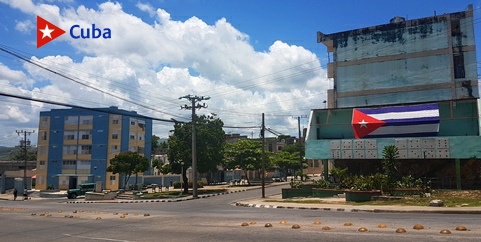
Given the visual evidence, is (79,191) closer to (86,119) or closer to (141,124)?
(86,119)

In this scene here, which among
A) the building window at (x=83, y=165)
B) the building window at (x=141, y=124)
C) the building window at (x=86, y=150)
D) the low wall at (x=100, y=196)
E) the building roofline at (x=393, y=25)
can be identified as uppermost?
the building roofline at (x=393, y=25)

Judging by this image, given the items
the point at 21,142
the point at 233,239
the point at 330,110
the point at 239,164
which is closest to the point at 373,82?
the point at 330,110

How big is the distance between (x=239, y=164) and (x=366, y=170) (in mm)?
19794

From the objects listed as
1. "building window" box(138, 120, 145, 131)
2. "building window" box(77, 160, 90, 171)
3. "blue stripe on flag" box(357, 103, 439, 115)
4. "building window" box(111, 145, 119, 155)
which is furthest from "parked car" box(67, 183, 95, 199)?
"blue stripe on flag" box(357, 103, 439, 115)

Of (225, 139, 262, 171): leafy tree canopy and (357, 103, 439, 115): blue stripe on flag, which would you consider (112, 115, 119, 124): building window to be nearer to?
(225, 139, 262, 171): leafy tree canopy

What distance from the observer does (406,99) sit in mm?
48156

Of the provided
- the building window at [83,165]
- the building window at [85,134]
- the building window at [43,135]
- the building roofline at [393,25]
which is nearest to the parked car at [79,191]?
the building window at [83,165]

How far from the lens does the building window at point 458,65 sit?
1812 inches

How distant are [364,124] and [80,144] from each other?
166ft

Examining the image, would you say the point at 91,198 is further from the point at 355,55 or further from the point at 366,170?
the point at 355,55

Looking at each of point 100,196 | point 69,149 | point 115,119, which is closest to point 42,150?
point 69,149

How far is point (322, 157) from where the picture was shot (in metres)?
37.8

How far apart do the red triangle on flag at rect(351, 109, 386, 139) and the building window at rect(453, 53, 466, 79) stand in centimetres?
1539

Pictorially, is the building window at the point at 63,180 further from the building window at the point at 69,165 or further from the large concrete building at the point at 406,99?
the large concrete building at the point at 406,99
